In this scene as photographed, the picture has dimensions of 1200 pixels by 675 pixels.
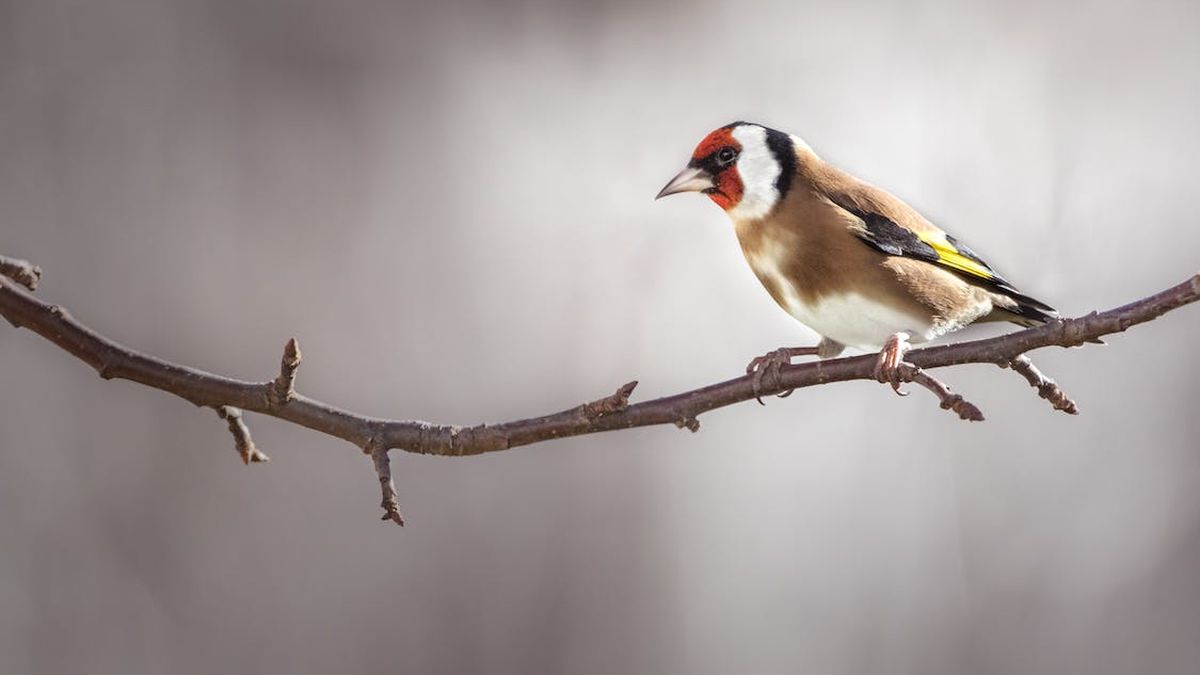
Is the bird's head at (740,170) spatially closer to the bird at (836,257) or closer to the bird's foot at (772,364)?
the bird at (836,257)

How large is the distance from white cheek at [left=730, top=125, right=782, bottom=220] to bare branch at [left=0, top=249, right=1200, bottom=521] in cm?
33

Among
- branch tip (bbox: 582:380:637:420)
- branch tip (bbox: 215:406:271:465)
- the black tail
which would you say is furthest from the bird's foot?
branch tip (bbox: 215:406:271:465)

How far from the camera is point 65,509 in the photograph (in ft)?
9.18

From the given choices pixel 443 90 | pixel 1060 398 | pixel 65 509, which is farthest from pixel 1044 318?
pixel 65 509

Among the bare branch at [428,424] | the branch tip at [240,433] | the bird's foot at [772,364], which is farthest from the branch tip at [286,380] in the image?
the bird's foot at [772,364]

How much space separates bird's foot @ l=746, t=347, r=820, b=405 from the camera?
47.2 inches

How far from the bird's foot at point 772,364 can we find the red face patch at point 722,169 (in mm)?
198

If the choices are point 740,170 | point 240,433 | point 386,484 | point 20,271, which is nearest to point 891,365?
point 740,170

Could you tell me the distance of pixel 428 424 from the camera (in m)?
1.19

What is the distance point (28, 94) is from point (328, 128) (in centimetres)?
71

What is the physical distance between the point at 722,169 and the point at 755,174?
1.9 inches

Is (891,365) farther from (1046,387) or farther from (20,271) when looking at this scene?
(20,271)

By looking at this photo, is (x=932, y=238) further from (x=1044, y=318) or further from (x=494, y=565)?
(x=494, y=565)

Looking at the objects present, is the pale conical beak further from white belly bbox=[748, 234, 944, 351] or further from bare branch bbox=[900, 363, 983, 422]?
bare branch bbox=[900, 363, 983, 422]
